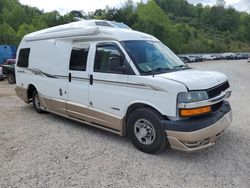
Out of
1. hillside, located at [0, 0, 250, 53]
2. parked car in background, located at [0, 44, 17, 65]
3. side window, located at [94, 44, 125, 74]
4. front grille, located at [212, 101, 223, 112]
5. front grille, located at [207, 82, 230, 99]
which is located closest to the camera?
front grille, located at [207, 82, 230, 99]

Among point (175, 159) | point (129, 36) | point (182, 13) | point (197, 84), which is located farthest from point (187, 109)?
point (182, 13)

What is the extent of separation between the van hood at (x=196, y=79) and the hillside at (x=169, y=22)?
1286 cm

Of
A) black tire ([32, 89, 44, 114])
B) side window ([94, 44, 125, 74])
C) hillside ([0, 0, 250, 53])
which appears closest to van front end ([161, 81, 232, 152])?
side window ([94, 44, 125, 74])

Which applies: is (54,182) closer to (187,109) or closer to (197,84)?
(187,109)

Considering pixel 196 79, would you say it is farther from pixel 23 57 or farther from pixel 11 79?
pixel 11 79

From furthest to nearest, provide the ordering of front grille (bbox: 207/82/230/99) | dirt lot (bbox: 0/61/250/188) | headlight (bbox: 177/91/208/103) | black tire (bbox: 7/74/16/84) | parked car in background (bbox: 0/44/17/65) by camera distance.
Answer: parked car in background (bbox: 0/44/17/65) < black tire (bbox: 7/74/16/84) < front grille (bbox: 207/82/230/99) < headlight (bbox: 177/91/208/103) < dirt lot (bbox: 0/61/250/188)

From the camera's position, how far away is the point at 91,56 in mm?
5961

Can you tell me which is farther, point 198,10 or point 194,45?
point 198,10

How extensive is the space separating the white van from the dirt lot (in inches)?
12.3

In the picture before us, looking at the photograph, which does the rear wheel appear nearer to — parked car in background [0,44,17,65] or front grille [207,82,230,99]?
parked car in background [0,44,17,65]

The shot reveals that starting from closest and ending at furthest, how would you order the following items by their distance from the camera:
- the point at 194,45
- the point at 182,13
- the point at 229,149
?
1. the point at 229,149
2. the point at 194,45
3. the point at 182,13

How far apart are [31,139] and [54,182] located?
208 cm

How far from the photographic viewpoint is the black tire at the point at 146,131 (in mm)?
4836

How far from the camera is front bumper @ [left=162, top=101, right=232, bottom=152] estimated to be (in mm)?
4496
